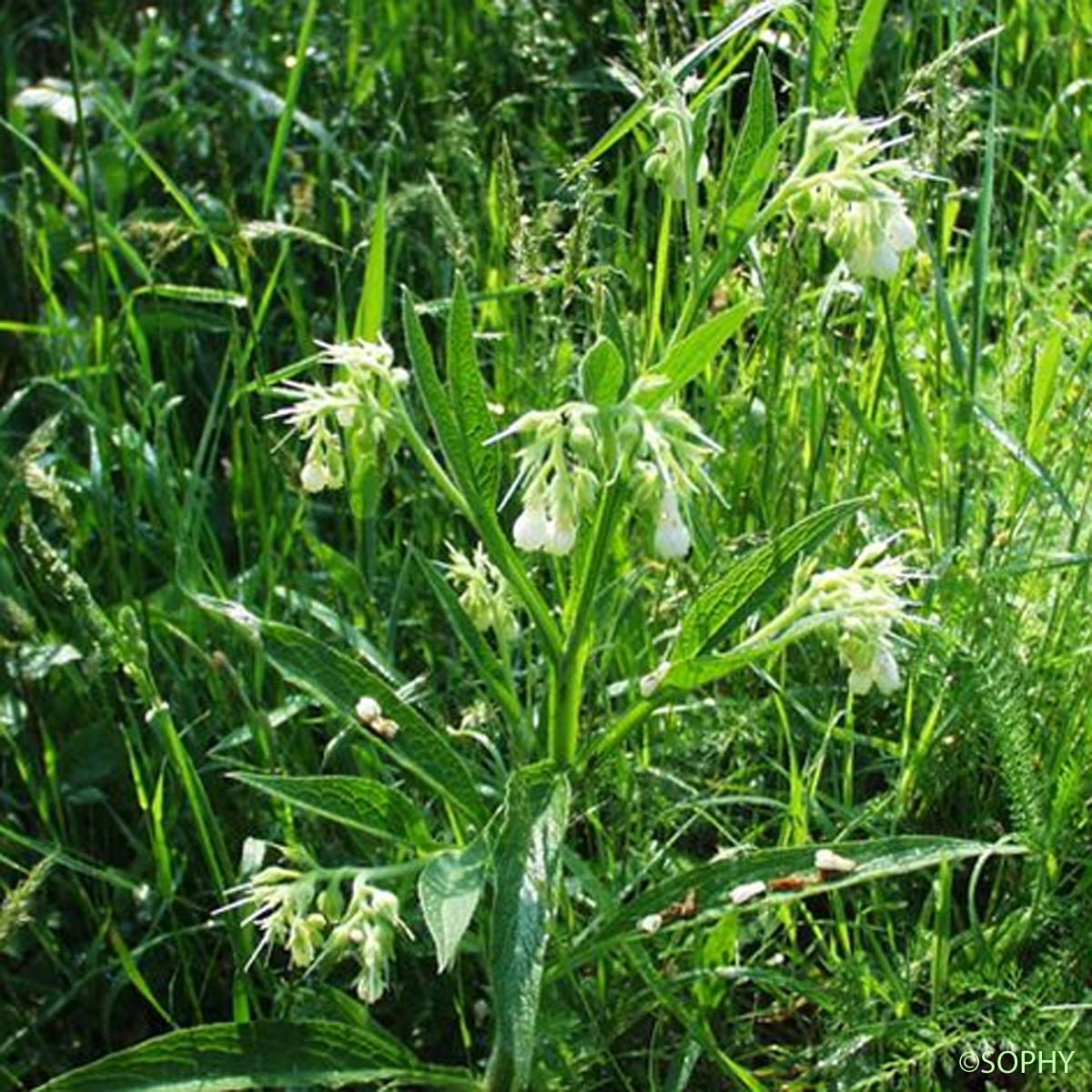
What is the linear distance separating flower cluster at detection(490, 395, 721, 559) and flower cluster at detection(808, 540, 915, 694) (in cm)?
18

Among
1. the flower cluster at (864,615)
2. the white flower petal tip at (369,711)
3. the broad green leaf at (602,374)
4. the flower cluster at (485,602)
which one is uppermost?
the broad green leaf at (602,374)

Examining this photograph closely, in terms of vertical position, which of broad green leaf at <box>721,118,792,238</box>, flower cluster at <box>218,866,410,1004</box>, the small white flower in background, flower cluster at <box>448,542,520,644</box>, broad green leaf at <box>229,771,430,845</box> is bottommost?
flower cluster at <box>218,866,410,1004</box>

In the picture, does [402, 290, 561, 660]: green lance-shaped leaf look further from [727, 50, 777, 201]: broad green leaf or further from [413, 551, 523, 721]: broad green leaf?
[727, 50, 777, 201]: broad green leaf

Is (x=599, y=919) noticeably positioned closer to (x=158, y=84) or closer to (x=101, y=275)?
(x=101, y=275)

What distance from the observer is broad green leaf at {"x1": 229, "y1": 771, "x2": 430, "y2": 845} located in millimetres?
1657

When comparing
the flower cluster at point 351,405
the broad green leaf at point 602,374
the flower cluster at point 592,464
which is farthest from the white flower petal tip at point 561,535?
the flower cluster at point 351,405

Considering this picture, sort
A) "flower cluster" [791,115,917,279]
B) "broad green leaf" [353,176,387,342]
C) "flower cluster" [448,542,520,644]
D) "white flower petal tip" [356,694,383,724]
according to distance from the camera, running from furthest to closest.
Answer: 1. "broad green leaf" [353,176,387,342]
2. "flower cluster" [448,542,520,644]
3. "white flower petal tip" [356,694,383,724]
4. "flower cluster" [791,115,917,279]

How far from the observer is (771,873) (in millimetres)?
1712

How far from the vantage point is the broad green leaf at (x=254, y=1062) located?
167 centimetres

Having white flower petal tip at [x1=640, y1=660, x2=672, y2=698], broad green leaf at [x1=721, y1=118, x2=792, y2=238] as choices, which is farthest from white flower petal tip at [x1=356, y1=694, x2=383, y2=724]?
broad green leaf at [x1=721, y1=118, x2=792, y2=238]

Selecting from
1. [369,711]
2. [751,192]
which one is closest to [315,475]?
[369,711]

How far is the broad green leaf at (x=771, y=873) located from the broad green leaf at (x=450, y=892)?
172mm

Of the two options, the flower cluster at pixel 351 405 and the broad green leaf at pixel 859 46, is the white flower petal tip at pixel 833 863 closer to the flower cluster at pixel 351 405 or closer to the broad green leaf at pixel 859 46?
the flower cluster at pixel 351 405

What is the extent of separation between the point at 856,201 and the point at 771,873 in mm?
591
